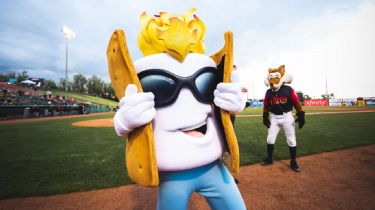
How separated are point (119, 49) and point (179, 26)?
0.49 metres

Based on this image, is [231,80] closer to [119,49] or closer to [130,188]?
[119,49]

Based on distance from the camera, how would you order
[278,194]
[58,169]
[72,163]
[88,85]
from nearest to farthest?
1. [278,194]
2. [58,169]
3. [72,163]
4. [88,85]

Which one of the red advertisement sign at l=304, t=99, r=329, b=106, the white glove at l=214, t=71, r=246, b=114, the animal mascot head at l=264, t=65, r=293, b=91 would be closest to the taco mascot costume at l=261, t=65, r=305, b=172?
the animal mascot head at l=264, t=65, r=293, b=91

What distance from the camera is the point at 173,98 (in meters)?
1.45

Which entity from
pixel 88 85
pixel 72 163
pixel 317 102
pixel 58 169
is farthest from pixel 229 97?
pixel 88 85

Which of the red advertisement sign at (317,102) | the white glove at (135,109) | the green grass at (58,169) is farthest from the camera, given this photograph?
the red advertisement sign at (317,102)

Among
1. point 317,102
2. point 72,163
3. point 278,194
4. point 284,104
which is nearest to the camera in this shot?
point 278,194

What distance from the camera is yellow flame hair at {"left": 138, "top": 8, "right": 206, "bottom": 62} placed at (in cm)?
151

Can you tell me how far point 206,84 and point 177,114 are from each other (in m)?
0.33

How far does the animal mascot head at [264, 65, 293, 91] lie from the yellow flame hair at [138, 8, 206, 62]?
2744 millimetres

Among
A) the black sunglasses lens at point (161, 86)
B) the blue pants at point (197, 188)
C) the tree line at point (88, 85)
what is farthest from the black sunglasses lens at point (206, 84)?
the tree line at point (88, 85)

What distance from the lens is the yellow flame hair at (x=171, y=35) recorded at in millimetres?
1509

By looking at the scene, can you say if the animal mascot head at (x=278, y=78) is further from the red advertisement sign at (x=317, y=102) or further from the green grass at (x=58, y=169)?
the red advertisement sign at (x=317, y=102)

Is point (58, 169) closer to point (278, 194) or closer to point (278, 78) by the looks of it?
point (278, 194)
